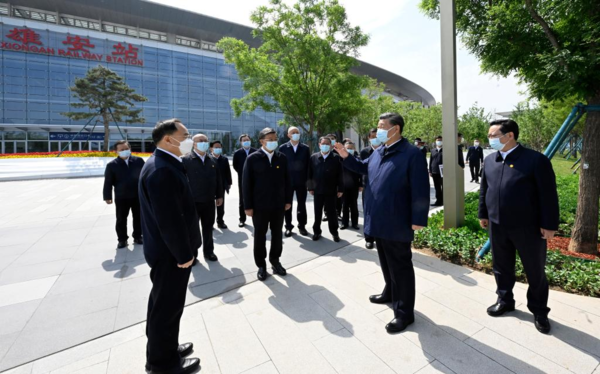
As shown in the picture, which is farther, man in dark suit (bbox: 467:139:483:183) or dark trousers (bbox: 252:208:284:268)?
man in dark suit (bbox: 467:139:483:183)

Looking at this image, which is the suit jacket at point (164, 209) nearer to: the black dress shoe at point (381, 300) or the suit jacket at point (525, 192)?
the black dress shoe at point (381, 300)

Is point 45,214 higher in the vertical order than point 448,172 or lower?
lower

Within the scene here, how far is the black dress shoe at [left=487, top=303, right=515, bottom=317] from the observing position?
2.95 meters

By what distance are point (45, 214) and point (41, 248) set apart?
3.79 m

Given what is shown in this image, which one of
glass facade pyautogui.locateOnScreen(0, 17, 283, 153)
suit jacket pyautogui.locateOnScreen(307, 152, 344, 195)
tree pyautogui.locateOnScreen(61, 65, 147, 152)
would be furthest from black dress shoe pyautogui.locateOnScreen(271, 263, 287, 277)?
glass facade pyautogui.locateOnScreen(0, 17, 283, 153)

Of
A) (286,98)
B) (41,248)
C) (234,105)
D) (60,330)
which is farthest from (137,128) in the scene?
(60,330)

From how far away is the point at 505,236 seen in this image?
2.90 m

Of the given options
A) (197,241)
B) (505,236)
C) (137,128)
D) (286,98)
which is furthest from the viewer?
(137,128)

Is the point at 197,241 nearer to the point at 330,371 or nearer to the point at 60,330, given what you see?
the point at 330,371

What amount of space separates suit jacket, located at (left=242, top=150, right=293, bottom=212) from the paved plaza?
1.04 metres

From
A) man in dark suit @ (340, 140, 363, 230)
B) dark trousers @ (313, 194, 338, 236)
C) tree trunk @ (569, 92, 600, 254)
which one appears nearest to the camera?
tree trunk @ (569, 92, 600, 254)

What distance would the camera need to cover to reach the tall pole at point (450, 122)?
5270mm

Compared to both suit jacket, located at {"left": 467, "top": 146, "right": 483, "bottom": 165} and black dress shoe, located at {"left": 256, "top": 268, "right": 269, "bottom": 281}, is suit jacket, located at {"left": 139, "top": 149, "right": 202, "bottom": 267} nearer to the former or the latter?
black dress shoe, located at {"left": 256, "top": 268, "right": 269, "bottom": 281}

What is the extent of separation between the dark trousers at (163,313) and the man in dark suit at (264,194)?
1.82m
